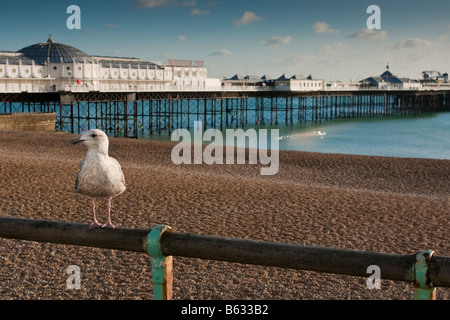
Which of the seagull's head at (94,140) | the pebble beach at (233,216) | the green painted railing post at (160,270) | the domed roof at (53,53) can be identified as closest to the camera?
the seagull's head at (94,140)

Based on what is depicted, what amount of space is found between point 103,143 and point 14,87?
147ft

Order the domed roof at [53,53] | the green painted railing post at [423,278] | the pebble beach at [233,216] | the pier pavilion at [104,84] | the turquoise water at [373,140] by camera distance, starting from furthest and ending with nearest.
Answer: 1. the domed roof at [53,53]
2. the pier pavilion at [104,84]
3. the turquoise water at [373,140]
4. the pebble beach at [233,216]
5. the green painted railing post at [423,278]

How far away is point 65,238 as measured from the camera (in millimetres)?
3582

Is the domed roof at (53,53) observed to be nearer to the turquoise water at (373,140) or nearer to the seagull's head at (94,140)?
the turquoise water at (373,140)

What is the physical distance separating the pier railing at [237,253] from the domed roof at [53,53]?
1913 inches

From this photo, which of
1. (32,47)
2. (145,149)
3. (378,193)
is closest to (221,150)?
(145,149)

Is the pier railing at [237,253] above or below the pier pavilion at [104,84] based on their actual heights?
below

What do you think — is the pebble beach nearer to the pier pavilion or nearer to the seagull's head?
the seagull's head

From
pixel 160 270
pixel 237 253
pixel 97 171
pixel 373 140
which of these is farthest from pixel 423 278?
pixel 373 140

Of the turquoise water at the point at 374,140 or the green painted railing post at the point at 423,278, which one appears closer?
the green painted railing post at the point at 423,278

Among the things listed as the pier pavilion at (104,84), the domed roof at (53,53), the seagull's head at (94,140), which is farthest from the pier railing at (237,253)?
the domed roof at (53,53)

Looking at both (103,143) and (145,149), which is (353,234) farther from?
(145,149)

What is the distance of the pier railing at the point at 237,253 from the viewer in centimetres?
295
